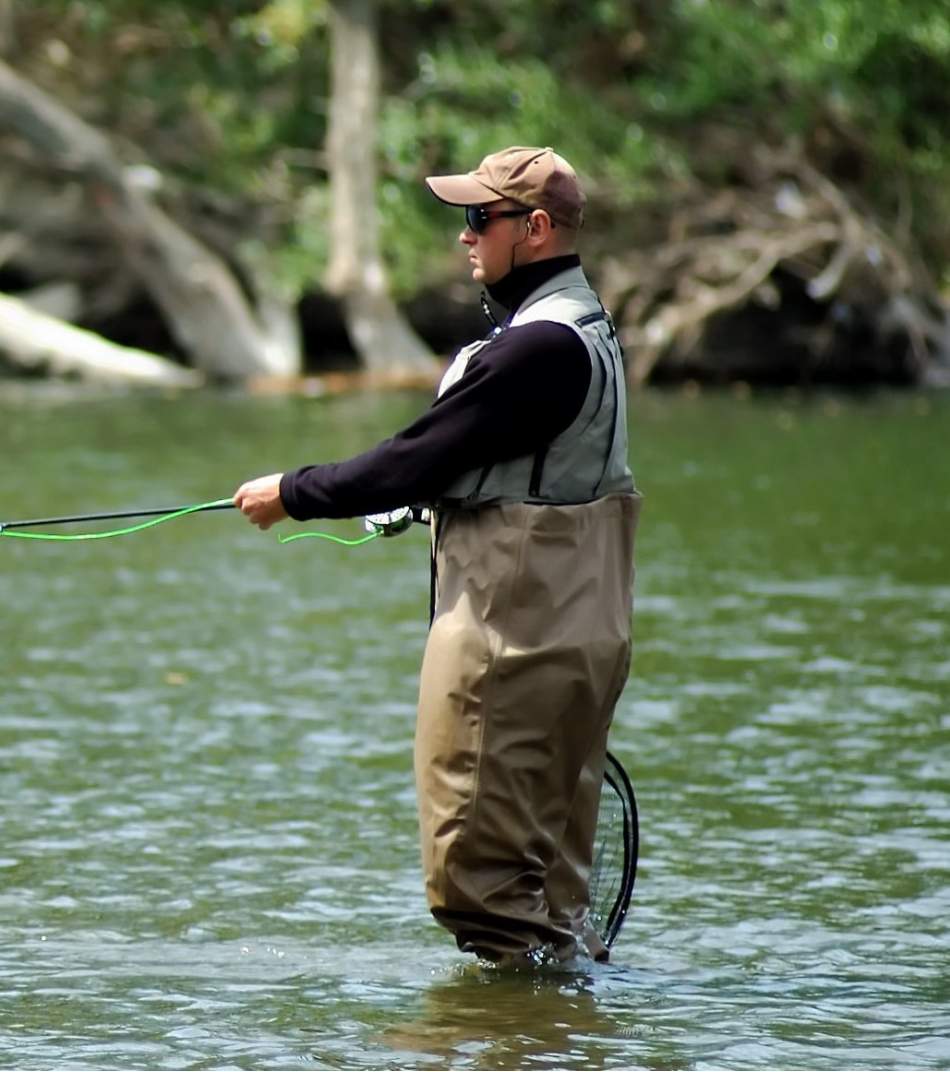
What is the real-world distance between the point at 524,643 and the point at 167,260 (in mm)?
26314

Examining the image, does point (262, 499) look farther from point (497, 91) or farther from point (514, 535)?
point (497, 91)

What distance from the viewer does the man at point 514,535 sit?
5.51 m

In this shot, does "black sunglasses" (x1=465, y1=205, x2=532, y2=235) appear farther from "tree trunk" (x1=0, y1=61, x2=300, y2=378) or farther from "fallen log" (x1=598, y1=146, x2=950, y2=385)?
"tree trunk" (x1=0, y1=61, x2=300, y2=378)

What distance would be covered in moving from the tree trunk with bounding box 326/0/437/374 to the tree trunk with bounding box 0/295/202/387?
2.39 meters

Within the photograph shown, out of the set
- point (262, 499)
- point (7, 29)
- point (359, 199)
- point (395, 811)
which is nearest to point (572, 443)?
point (262, 499)

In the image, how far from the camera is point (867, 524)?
53.3 ft

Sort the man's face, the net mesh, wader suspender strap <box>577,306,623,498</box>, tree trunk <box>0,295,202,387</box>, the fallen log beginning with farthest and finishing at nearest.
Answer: tree trunk <box>0,295,202,387</box>, the fallen log, the net mesh, the man's face, wader suspender strap <box>577,306,623,498</box>

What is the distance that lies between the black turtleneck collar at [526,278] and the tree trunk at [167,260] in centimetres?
2543

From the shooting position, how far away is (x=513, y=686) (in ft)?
18.2

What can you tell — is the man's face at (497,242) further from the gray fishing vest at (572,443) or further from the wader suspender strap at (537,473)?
the wader suspender strap at (537,473)

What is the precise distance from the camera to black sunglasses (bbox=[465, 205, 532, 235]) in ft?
18.8

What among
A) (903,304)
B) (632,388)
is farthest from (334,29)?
(903,304)

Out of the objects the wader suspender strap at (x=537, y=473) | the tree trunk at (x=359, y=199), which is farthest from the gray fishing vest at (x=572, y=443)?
the tree trunk at (x=359, y=199)

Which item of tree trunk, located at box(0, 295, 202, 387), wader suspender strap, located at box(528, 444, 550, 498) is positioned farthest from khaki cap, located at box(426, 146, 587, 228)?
tree trunk, located at box(0, 295, 202, 387)
